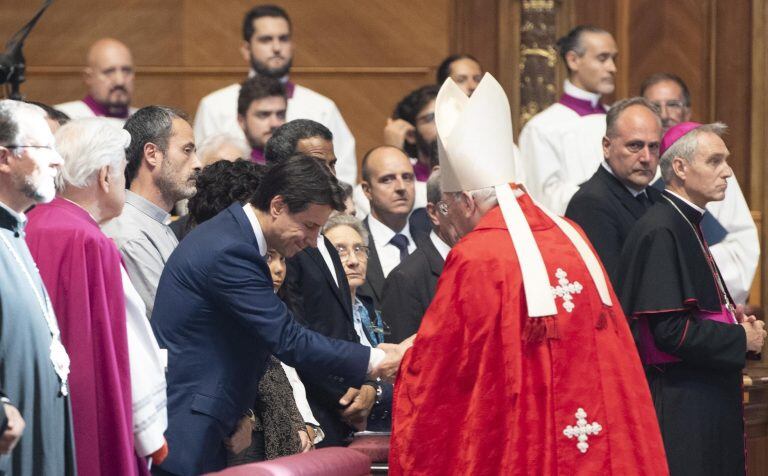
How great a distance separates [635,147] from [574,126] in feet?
5.20

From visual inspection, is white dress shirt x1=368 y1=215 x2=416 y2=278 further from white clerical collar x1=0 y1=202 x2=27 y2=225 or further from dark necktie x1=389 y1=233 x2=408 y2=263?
white clerical collar x1=0 y1=202 x2=27 y2=225

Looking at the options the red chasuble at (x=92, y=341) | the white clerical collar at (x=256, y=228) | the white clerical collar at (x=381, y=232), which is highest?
the white clerical collar at (x=256, y=228)

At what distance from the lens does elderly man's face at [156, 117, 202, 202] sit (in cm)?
534

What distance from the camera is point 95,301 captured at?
4250 mm

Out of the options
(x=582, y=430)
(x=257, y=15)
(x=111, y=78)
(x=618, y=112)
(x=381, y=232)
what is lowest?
(x=582, y=430)

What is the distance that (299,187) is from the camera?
4.62 meters

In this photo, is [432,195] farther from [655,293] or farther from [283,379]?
[283,379]

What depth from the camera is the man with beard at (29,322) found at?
3857mm

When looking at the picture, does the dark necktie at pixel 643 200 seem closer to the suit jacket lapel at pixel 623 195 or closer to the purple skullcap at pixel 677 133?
the suit jacket lapel at pixel 623 195

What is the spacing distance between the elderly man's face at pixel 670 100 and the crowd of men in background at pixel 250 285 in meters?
0.72

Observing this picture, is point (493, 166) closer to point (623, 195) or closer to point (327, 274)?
point (327, 274)

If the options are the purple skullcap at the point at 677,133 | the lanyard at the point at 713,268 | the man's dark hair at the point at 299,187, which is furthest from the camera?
the purple skullcap at the point at 677,133

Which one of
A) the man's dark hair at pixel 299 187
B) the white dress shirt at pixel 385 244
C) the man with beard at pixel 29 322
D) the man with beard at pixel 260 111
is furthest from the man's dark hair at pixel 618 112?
the man with beard at pixel 29 322

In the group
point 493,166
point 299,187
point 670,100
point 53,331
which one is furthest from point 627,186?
point 53,331
